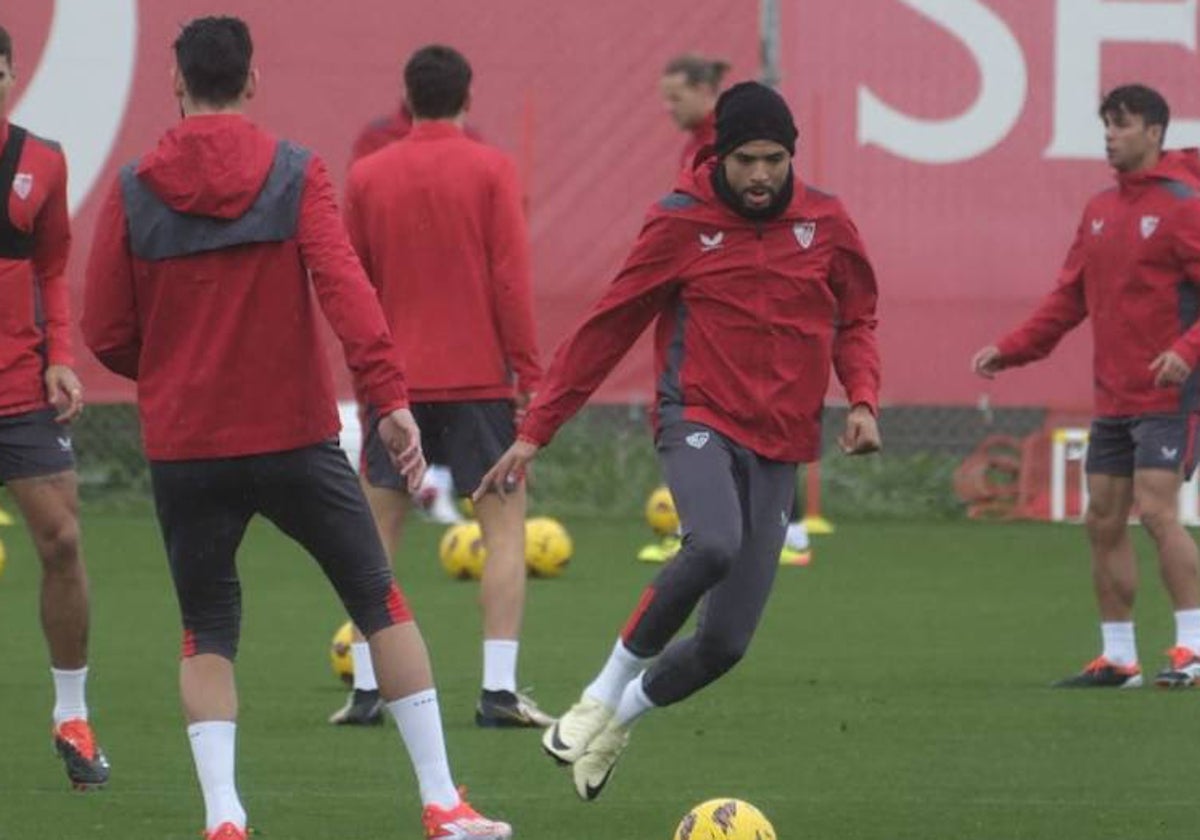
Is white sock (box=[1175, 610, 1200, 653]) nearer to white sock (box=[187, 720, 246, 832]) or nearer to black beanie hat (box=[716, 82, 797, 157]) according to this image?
black beanie hat (box=[716, 82, 797, 157])

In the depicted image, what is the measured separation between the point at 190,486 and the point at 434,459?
3.46m

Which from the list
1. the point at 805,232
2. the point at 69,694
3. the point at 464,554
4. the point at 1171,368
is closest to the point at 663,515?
the point at 464,554

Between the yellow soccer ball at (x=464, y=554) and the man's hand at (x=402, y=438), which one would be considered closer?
the man's hand at (x=402, y=438)

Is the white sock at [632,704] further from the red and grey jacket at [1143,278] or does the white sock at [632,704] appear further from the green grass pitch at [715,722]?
the red and grey jacket at [1143,278]

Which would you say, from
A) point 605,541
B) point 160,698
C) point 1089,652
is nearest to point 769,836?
point 160,698

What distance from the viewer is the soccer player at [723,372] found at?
27.7ft

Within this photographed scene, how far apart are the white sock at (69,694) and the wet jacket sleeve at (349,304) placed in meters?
2.31

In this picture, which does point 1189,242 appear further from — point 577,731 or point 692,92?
point 577,731

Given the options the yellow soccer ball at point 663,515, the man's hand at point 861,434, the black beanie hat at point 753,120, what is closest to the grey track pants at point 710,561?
the man's hand at point 861,434

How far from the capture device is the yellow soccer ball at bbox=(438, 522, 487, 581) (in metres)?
16.2

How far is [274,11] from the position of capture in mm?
19875

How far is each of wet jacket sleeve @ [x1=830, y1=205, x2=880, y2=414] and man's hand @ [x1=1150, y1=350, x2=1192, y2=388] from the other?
9.42ft

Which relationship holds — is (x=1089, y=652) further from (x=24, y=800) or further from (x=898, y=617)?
(x=24, y=800)

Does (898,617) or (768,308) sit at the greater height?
(768,308)
